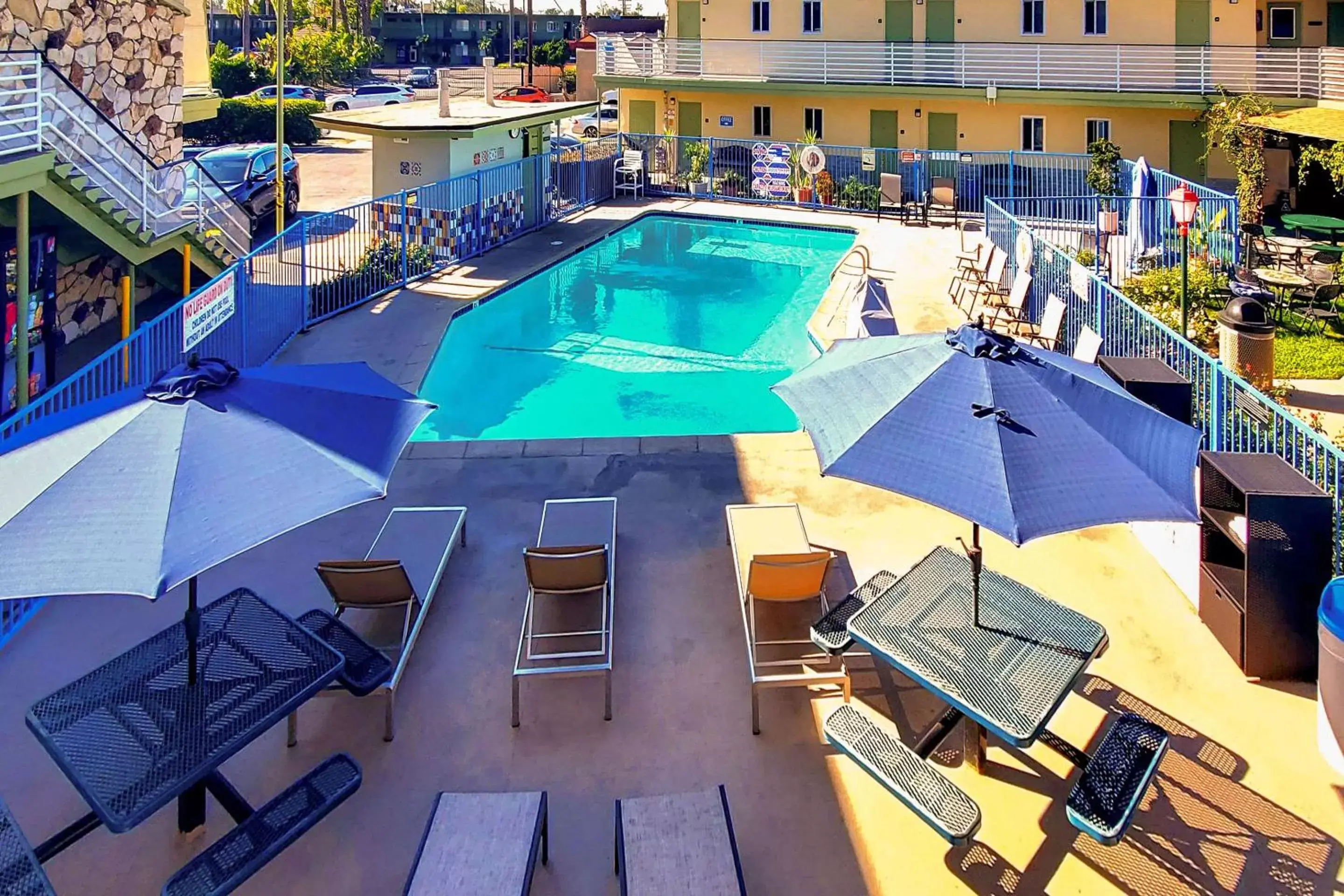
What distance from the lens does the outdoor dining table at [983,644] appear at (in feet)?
15.4

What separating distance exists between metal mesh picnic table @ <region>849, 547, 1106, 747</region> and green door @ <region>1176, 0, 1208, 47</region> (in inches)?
1092

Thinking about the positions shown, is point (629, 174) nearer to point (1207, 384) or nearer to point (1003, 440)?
point (1207, 384)

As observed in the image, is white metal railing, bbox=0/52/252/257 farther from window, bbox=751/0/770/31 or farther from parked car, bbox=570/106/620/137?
parked car, bbox=570/106/620/137

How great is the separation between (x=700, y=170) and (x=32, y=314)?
758 inches

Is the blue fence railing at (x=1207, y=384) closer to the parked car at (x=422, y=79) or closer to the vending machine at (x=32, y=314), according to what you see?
the vending machine at (x=32, y=314)

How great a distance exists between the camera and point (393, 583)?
6.13 meters

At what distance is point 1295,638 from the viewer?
230 inches

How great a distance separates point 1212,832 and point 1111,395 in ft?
7.42

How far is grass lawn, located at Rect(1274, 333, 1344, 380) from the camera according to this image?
1202 cm

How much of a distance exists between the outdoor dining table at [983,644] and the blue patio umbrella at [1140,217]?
42.4 feet

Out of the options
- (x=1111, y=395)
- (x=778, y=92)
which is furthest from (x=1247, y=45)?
(x=1111, y=395)

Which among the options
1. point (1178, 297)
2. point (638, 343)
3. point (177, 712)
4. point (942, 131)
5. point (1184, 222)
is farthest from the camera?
point (942, 131)

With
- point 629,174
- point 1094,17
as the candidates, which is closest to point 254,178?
point 629,174

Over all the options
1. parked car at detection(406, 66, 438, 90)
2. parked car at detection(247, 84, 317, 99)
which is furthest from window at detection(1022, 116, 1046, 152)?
parked car at detection(406, 66, 438, 90)
